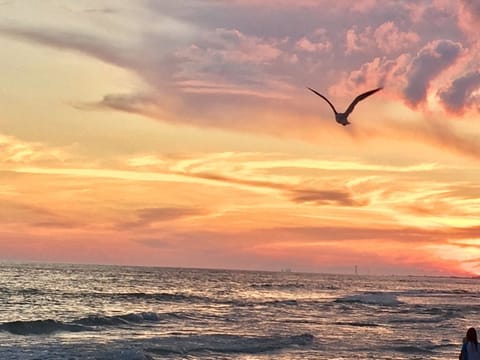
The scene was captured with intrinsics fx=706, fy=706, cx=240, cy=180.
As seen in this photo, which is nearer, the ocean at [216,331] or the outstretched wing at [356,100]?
the outstretched wing at [356,100]

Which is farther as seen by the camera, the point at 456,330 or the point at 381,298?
the point at 381,298

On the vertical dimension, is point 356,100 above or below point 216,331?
above

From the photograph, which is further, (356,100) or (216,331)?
(216,331)

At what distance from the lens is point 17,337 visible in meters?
28.7

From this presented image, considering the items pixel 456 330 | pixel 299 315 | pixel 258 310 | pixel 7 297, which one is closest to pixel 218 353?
pixel 456 330

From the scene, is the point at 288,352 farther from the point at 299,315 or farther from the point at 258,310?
the point at 258,310

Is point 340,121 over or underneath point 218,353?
over

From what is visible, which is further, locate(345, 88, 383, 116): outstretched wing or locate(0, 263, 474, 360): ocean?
locate(0, 263, 474, 360): ocean

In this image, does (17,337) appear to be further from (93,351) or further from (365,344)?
(365,344)

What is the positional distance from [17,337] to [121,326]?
634 centimetres

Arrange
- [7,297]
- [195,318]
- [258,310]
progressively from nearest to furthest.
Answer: [195,318] < [258,310] < [7,297]

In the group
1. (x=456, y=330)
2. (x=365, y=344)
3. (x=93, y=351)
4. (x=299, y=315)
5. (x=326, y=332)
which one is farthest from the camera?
(x=299, y=315)

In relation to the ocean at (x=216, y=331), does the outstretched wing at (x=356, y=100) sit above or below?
above

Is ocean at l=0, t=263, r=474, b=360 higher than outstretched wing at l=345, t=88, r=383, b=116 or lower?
lower
